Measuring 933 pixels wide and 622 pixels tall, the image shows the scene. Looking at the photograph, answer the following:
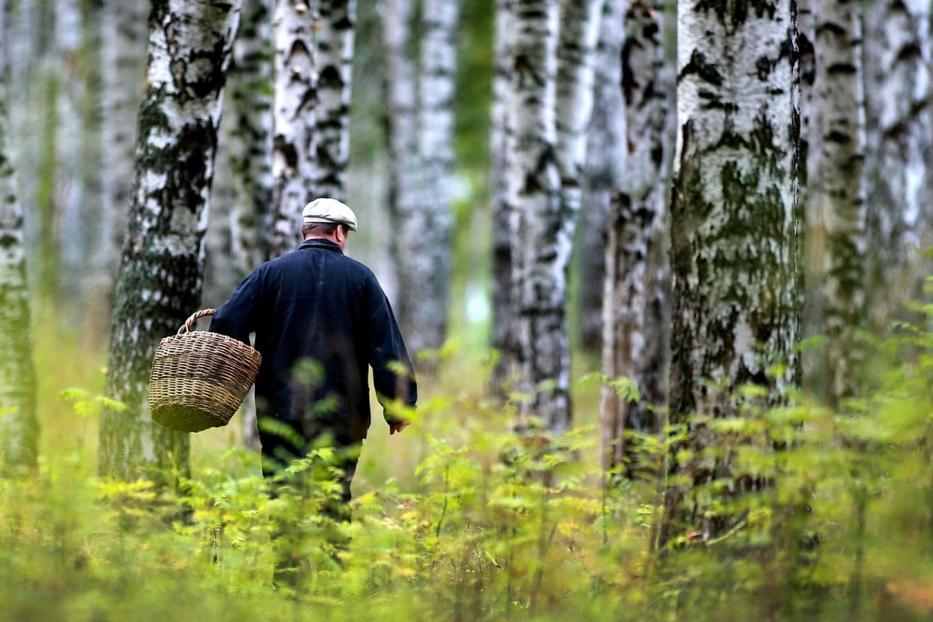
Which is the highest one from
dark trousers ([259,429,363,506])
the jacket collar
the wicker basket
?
the jacket collar

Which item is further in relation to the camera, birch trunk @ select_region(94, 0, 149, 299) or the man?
birch trunk @ select_region(94, 0, 149, 299)

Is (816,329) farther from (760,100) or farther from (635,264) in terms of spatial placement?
(760,100)

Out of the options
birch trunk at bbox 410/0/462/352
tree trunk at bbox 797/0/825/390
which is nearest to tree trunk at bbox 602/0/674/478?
Result: tree trunk at bbox 797/0/825/390

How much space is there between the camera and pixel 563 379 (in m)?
11.3

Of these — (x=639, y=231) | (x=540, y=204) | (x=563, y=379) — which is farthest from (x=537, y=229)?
(x=563, y=379)

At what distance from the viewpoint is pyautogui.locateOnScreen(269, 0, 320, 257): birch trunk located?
10.3 metres

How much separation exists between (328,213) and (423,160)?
1249cm

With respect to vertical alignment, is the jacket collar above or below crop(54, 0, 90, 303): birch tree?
below

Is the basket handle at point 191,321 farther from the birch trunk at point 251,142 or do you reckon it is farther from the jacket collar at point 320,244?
the birch trunk at point 251,142

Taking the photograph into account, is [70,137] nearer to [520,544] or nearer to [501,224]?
[501,224]

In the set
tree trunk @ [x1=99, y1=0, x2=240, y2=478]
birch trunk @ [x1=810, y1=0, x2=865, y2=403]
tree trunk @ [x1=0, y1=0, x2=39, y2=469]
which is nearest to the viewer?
tree trunk @ [x1=99, y1=0, x2=240, y2=478]

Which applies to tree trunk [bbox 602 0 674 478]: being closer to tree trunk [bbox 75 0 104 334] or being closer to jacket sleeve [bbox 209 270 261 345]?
jacket sleeve [bbox 209 270 261 345]

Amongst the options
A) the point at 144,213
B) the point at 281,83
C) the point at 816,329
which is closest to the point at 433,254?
the point at 816,329

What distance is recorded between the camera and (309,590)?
5715mm
